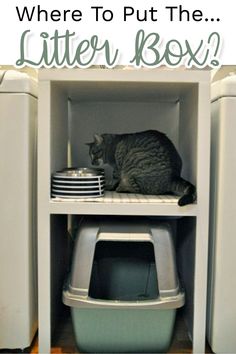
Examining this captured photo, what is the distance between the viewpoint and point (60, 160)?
0.93 metres

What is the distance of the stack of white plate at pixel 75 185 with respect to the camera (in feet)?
2.47

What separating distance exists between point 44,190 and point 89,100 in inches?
17.9

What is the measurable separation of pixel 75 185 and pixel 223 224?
13.1 inches

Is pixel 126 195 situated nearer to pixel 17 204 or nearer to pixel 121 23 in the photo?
pixel 17 204

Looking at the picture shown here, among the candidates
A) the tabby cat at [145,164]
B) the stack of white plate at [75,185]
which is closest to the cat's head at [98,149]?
the tabby cat at [145,164]

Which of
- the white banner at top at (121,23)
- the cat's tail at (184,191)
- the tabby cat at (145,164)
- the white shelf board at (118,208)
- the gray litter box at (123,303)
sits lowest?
the gray litter box at (123,303)

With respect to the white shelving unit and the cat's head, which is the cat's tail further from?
the cat's head

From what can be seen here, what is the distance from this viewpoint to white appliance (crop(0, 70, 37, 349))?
28.9 inches

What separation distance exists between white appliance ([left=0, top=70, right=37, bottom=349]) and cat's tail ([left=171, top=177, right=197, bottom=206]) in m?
0.34

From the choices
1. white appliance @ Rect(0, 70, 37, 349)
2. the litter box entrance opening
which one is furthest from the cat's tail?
white appliance @ Rect(0, 70, 37, 349)

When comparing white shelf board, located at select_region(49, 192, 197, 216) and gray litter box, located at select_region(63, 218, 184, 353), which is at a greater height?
white shelf board, located at select_region(49, 192, 197, 216)

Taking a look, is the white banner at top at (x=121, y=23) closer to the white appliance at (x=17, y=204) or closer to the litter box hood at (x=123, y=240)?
the white appliance at (x=17, y=204)

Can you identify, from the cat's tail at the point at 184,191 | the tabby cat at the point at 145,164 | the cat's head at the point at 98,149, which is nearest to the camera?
the cat's tail at the point at 184,191

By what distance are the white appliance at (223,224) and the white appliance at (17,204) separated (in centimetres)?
41
